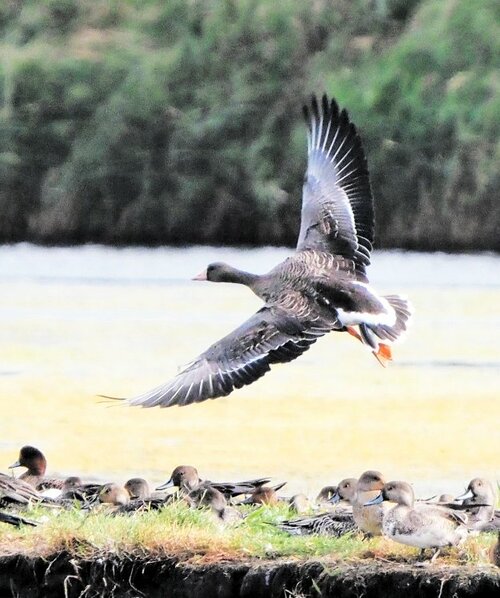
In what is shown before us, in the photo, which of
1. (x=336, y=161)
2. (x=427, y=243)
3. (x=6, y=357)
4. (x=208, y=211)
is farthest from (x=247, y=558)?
(x=208, y=211)

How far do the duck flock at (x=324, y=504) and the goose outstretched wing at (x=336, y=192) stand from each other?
125cm

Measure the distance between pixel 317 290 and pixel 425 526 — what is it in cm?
251

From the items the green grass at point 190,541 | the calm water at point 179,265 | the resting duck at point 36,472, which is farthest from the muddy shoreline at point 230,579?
the calm water at point 179,265

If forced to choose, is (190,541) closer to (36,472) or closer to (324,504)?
(324,504)

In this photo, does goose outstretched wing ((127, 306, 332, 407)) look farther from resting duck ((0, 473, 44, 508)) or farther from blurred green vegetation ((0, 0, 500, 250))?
blurred green vegetation ((0, 0, 500, 250))

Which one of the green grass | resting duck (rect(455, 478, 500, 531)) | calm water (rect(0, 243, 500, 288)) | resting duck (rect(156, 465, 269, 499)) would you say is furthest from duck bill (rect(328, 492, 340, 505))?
calm water (rect(0, 243, 500, 288))

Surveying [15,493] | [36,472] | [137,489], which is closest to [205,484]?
[137,489]

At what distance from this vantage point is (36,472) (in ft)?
23.3

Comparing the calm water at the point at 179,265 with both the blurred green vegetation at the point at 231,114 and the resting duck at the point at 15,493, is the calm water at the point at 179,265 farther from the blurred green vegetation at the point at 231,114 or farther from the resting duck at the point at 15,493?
the resting duck at the point at 15,493

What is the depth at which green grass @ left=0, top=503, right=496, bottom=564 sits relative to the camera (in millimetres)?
4930

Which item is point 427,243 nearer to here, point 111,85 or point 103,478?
point 111,85

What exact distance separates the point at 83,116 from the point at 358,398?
16.4 metres

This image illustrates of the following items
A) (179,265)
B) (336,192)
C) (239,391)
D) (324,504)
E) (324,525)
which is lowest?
(239,391)

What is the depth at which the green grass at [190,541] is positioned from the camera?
493 cm
